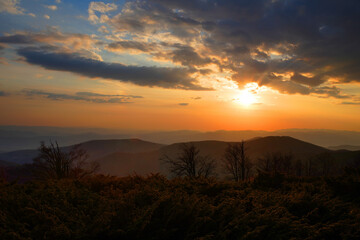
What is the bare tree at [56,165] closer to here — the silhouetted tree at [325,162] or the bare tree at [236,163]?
the bare tree at [236,163]

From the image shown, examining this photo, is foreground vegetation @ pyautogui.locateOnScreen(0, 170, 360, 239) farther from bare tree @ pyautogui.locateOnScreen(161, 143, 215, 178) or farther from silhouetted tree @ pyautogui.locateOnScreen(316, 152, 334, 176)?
silhouetted tree @ pyautogui.locateOnScreen(316, 152, 334, 176)

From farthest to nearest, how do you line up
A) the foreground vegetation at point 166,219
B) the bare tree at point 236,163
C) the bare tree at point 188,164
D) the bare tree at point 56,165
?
the bare tree at point 236,163 < the bare tree at point 188,164 < the bare tree at point 56,165 < the foreground vegetation at point 166,219

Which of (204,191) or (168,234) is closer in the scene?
(168,234)

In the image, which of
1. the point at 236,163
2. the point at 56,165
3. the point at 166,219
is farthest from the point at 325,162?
the point at 166,219

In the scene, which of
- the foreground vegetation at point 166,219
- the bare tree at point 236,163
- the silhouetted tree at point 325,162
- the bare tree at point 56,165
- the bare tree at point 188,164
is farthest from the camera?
the silhouetted tree at point 325,162

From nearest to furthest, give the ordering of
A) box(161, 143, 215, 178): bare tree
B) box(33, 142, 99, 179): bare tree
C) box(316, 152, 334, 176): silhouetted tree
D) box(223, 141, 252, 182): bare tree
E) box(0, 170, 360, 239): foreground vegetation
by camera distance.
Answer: box(0, 170, 360, 239): foreground vegetation
box(33, 142, 99, 179): bare tree
box(161, 143, 215, 178): bare tree
box(223, 141, 252, 182): bare tree
box(316, 152, 334, 176): silhouetted tree

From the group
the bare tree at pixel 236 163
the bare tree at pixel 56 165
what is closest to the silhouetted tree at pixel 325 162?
the bare tree at pixel 236 163

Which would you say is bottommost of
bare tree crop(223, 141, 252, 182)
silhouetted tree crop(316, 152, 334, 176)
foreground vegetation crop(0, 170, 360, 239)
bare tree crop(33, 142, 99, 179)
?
silhouetted tree crop(316, 152, 334, 176)

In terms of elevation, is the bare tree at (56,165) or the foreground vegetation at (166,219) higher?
the foreground vegetation at (166,219)

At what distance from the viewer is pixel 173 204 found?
16.3 feet

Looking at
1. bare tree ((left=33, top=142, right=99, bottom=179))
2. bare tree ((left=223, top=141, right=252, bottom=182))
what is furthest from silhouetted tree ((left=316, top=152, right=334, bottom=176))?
bare tree ((left=33, top=142, right=99, bottom=179))

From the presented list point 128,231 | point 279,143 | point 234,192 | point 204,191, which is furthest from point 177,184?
point 279,143

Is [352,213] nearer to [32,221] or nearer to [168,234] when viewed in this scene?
[168,234]

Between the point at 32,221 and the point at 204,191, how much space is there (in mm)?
5149
